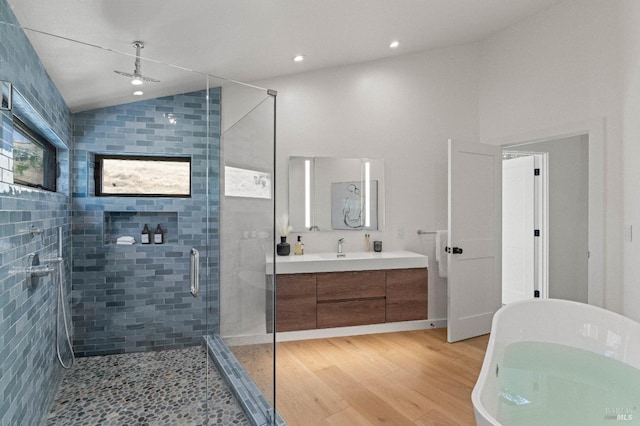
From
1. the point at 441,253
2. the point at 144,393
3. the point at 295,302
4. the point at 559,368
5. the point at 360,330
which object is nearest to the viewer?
the point at 559,368

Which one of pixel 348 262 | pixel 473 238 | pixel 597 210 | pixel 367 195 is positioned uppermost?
pixel 367 195

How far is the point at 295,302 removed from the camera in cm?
311

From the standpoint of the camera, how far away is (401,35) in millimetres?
3156

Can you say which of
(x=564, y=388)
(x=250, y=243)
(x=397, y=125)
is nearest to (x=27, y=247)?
(x=250, y=243)

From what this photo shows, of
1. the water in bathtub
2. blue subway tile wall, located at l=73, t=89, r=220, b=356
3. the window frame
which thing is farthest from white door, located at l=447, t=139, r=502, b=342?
the window frame

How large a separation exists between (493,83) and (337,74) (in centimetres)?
172

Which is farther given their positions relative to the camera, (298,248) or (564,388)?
(298,248)

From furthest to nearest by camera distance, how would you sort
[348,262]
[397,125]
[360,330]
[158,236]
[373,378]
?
[397,125]
[360,330]
[348,262]
[373,378]
[158,236]

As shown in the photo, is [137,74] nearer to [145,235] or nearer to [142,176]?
[142,176]

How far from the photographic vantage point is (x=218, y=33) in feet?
7.45

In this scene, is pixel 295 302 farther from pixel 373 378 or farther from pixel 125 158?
pixel 125 158

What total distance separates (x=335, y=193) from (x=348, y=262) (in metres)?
0.80

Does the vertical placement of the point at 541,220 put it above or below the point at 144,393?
above

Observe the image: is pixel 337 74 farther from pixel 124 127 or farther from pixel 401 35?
pixel 124 127
